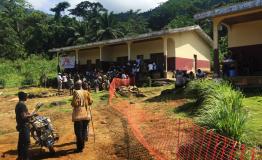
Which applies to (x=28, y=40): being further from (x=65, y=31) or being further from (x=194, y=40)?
(x=194, y=40)

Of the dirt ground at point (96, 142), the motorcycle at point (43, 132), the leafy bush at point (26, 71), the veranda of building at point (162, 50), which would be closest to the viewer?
the dirt ground at point (96, 142)

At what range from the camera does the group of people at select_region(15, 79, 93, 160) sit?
8617 mm

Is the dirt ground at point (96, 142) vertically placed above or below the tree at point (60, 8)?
below

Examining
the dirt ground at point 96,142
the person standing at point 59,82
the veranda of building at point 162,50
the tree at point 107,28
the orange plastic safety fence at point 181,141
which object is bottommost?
the dirt ground at point 96,142

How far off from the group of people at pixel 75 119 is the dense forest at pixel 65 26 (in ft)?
120

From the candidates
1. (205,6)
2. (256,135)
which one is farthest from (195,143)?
(205,6)

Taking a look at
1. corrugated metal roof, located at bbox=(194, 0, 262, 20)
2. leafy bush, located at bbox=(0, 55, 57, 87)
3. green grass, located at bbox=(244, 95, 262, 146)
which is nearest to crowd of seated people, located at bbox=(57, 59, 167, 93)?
leafy bush, located at bbox=(0, 55, 57, 87)

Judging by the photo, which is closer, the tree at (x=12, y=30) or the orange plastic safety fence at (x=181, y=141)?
the orange plastic safety fence at (x=181, y=141)

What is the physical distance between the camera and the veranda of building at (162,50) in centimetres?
2955

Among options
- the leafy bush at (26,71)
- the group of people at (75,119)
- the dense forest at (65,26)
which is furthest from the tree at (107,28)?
the group of people at (75,119)

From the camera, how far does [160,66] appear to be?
30.2 meters

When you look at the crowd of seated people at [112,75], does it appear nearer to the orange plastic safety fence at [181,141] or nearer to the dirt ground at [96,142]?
the dirt ground at [96,142]

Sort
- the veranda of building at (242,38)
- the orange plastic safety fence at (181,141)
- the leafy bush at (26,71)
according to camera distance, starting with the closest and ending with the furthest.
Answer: the orange plastic safety fence at (181,141) < the veranda of building at (242,38) < the leafy bush at (26,71)

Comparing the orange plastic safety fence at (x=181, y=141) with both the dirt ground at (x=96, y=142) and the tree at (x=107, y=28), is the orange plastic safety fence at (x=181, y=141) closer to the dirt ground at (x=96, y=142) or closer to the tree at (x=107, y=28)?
the dirt ground at (x=96, y=142)
